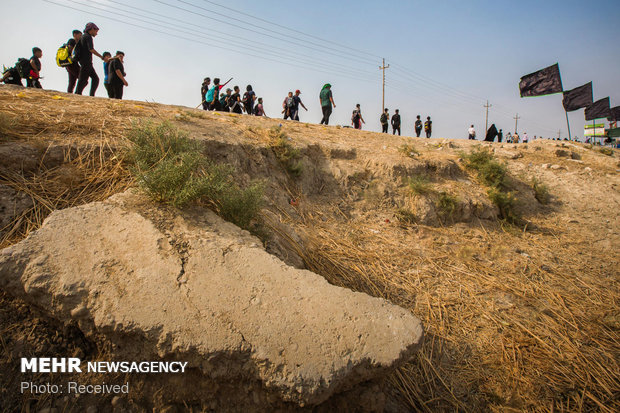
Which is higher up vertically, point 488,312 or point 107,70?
point 107,70

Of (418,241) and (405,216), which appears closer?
(418,241)

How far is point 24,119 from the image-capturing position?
9.68 feet

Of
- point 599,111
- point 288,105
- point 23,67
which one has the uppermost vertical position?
point 599,111

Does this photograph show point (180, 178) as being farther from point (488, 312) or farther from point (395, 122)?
point (395, 122)

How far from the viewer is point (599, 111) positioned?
55.0 ft

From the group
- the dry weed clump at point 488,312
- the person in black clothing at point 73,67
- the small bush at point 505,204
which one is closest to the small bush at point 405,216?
the dry weed clump at point 488,312

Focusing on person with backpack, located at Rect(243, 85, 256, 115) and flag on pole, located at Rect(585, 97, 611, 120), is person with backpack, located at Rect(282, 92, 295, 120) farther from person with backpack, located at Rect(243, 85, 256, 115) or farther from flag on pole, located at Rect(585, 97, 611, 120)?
flag on pole, located at Rect(585, 97, 611, 120)

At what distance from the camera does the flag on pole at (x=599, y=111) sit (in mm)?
16500

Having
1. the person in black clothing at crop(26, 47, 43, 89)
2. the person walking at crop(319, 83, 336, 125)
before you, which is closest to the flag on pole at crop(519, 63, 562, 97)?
the person walking at crop(319, 83, 336, 125)

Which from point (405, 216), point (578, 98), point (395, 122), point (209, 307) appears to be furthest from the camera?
point (395, 122)

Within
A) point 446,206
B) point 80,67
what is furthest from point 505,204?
point 80,67

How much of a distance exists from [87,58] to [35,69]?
1465mm

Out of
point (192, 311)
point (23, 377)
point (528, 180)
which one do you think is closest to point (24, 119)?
point (23, 377)

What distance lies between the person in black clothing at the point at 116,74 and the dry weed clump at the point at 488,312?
5872 millimetres
